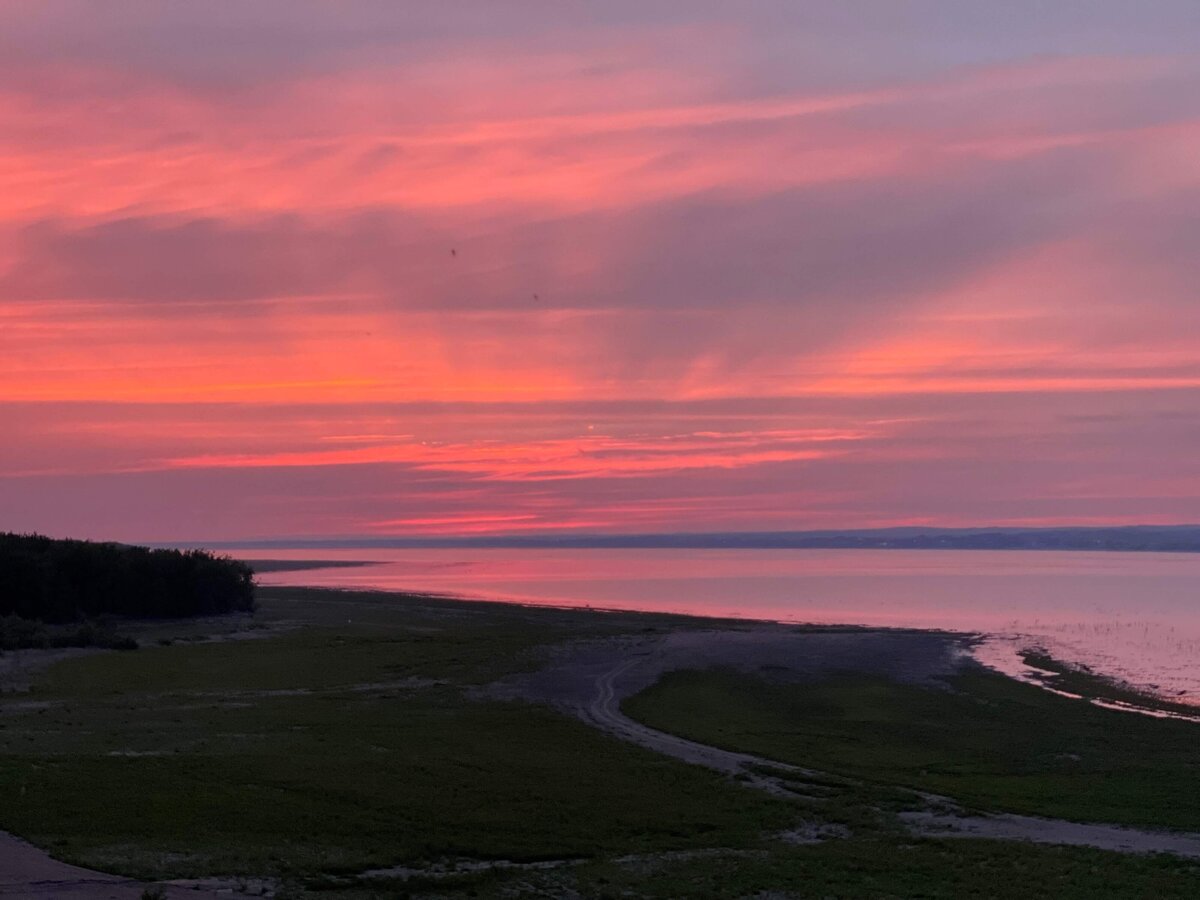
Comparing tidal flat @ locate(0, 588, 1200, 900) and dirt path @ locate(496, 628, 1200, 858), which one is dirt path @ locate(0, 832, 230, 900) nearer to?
tidal flat @ locate(0, 588, 1200, 900)

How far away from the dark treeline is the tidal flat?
22149 millimetres

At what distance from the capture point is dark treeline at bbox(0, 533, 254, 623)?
81.2 metres

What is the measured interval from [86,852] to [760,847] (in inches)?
507

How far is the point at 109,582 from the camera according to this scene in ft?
286

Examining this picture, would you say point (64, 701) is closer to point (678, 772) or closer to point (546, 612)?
point (678, 772)

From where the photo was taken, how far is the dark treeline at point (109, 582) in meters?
81.2

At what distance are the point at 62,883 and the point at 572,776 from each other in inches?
562

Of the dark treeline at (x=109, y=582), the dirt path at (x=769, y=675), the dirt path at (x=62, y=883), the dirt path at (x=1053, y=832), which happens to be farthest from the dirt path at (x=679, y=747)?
the dark treeline at (x=109, y=582)

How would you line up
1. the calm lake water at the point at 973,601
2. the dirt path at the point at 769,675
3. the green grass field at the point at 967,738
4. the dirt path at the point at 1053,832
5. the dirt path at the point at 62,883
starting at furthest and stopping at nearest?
the calm lake water at the point at 973,601, the green grass field at the point at 967,738, the dirt path at the point at 769,675, the dirt path at the point at 1053,832, the dirt path at the point at 62,883

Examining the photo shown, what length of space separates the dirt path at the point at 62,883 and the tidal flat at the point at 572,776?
0.42 meters

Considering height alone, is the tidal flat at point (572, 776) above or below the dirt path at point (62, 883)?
above

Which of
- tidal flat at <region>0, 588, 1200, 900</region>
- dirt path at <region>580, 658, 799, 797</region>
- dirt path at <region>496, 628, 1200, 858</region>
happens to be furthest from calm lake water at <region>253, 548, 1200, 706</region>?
dirt path at <region>580, 658, 799, 797</region>

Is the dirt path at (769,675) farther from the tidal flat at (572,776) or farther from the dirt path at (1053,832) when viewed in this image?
the tidal flat at (572,776)

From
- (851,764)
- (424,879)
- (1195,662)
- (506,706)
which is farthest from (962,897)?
(1195,662)
